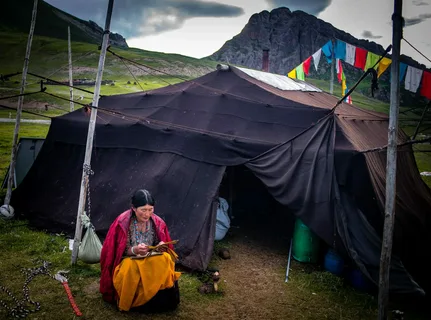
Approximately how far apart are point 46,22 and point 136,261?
5806 inches

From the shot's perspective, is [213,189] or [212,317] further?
[213,189]

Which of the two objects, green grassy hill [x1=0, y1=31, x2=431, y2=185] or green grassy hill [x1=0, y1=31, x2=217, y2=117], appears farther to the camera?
green grassy hill [x1=0, y1=31, x2=217, y2=117]

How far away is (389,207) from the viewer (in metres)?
3.98

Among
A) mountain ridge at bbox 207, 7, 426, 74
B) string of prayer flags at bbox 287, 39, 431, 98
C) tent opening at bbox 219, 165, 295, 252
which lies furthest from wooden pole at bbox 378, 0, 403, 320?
mountain ridge at bbox 207, 7, 426, 74

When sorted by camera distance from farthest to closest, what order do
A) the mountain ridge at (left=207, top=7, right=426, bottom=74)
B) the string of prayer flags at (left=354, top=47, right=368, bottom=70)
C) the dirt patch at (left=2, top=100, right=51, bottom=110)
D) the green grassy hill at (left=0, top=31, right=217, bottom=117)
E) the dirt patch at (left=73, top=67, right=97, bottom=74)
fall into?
the mountain ridge at (left=207, top=7, right=426, bottom=74) < the dirt patch at (left=73, top=67, right=97, bottom=74) < the green grassy hill at (left=0, top=31, right=217, bottom=117) < the dirt patch at (left=2, top=100, right=51, bottom=110) < the string of prayer flags at (left=354, top=47, right=368, bottom=70)

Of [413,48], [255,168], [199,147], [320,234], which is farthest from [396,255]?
[199,147]

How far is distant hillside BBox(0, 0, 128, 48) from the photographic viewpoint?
375 feet

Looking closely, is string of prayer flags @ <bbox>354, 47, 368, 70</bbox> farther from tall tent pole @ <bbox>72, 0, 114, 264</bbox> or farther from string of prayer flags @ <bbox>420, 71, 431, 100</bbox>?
tall tent pole @ <bbox>72, 0, 114, 264</bbox>

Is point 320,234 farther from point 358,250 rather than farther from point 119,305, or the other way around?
point 119,305

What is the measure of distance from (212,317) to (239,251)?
2430mm

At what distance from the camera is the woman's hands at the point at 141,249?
13.7 ft

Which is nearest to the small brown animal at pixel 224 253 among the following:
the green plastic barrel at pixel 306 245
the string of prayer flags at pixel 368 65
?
the green plastic barrel at pixel 306 245

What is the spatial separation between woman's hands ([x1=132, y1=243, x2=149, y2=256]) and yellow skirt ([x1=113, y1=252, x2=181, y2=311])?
91 mm

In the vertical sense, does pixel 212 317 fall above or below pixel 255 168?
below
